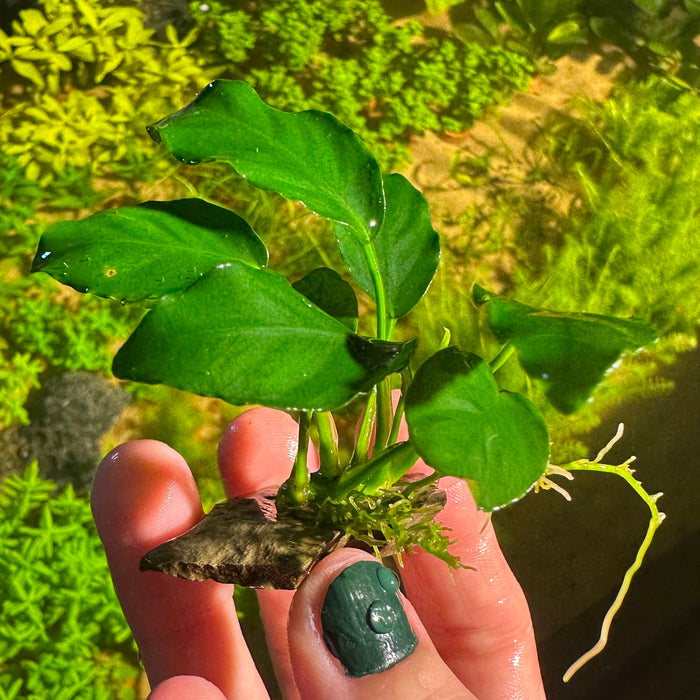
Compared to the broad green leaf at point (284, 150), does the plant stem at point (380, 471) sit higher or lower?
lower

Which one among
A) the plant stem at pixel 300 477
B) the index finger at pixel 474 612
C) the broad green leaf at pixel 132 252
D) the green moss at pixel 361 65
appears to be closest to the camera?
the broad green leaf at pixel 132 252

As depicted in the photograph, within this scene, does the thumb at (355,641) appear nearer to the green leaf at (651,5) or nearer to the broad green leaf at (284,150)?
the broad green leaf at (284,150)

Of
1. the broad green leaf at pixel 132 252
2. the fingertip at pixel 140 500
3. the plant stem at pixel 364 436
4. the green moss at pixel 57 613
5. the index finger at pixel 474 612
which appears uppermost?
the broad green leaf at pixel 132 252

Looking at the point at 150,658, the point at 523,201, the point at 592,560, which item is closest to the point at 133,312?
the point at 150,658

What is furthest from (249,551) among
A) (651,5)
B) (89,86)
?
(651,5)

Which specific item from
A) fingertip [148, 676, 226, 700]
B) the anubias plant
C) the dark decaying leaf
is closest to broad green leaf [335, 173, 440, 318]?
the anubias plant

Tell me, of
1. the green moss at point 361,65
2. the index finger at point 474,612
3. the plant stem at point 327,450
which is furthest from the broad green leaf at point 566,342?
the green moss at point 361,65

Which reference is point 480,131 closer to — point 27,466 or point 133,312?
point 133,312

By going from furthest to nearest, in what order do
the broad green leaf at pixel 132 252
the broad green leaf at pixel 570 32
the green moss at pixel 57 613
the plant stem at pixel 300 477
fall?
the broad green leaf at pixel 570 32 < the green moss at pixel 57 613 < the plant stem at pixel 300 477 < the broad green leaf at pixel 132 252
